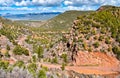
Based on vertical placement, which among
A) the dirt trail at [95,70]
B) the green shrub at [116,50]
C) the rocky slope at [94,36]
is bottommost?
the dirt trail at [95,70]

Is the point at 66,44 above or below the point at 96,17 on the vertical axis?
below

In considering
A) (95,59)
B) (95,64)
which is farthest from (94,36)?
(95,64)

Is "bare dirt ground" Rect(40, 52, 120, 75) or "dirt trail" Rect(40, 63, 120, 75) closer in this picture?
"dirt trail" Rect(40, 63, 120, 75)

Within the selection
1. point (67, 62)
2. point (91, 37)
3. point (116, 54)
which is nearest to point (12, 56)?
point (67, 62)

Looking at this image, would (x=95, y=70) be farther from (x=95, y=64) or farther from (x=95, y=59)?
(x=95, y=59)

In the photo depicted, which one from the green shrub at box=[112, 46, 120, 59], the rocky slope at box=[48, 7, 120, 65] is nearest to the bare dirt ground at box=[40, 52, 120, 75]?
the rocky slope at box=[48, 7, 120, 65]

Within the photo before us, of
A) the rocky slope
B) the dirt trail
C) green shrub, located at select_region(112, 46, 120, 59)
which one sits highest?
the rocky slope

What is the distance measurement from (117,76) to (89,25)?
17517 millimetres

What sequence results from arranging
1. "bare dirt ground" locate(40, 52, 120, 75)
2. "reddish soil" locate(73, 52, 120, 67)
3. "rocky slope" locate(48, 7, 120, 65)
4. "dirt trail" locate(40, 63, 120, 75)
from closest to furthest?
"dirt trail" locate(40, 63, 120, 75) < "bare dirt ground" locate(40, 52, 120, 75) < "reddish soil" locate(73, 52, 120, 67) < "rocky slope" locate(48, 7, 120, 65)

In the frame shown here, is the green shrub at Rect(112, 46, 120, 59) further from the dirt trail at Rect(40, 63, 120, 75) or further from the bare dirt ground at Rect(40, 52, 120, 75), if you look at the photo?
the dirt trail at Rect(40, 63, 120, 75)

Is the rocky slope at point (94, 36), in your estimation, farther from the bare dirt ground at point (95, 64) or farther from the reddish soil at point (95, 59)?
the bare dirt ground at point (95, 64)

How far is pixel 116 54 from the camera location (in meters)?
58.8

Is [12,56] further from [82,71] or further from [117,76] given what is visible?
[117,76]

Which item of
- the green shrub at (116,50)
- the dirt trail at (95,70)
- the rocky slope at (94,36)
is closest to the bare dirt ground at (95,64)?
the dirt trail at (95,70)
